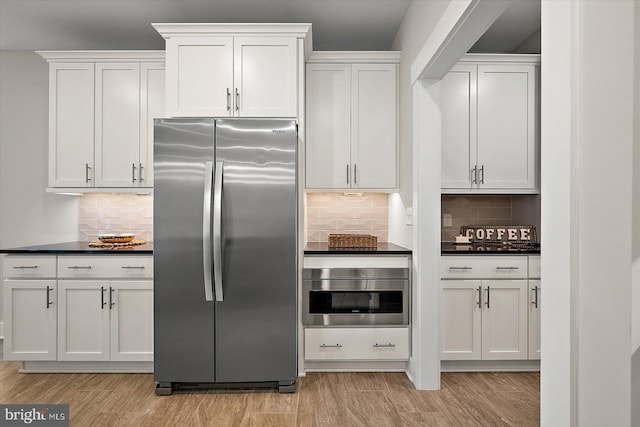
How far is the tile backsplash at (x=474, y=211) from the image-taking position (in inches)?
155

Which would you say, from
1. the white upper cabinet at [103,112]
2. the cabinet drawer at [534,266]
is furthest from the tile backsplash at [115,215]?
the cabinet drawer at [534,266]

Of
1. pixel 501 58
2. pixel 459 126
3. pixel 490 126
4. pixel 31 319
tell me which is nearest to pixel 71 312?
pixel 31 319

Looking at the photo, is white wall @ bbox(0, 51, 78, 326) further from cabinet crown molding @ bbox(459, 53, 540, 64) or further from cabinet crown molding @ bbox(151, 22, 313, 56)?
cabinet crown molding @ bbox(459, 53, 540, 64)

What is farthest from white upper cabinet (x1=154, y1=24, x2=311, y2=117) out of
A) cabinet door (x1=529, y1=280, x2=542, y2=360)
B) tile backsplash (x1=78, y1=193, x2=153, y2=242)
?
cabinet door (x1=529, y1=280, x2=542, y2=360)

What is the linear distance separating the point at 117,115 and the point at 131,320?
65.4 inches

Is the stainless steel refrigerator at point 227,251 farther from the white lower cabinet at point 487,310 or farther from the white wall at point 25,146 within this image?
the white wall at point 25,146

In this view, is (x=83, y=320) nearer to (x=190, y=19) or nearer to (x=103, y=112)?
(x=103, y=112)

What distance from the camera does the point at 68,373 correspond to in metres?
3.30

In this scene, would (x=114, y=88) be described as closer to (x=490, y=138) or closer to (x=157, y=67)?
(x=157, y=67)

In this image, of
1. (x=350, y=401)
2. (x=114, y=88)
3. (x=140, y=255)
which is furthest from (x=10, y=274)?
(x=350, y=401)

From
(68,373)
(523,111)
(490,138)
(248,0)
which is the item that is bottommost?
(68,373)

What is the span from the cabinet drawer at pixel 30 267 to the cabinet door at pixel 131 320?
0.48 metres

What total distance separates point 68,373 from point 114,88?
7.41 ft

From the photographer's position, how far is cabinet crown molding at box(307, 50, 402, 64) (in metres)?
3.65
